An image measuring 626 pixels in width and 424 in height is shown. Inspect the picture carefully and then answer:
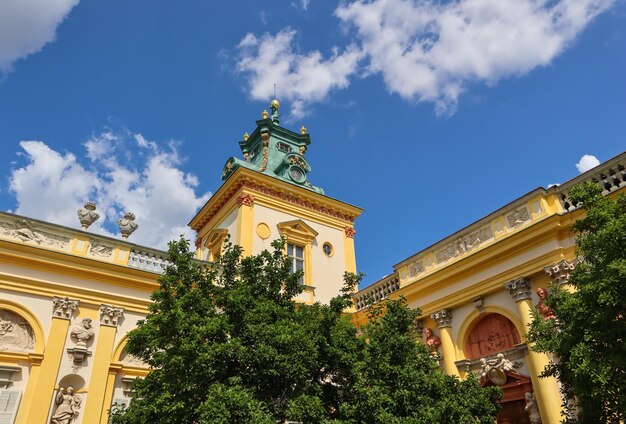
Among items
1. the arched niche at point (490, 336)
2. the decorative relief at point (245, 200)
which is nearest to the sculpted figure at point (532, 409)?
the arched niche at point (490, 336)

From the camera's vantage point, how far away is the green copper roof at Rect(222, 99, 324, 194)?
22484 millimetres

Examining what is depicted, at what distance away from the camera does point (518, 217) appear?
1335 cm

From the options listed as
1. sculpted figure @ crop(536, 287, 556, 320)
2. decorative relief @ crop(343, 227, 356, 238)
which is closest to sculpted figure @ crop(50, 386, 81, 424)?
sculpted figure @ crop(536, 287, 556, 320)

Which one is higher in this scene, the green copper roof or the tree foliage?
the green copper roof

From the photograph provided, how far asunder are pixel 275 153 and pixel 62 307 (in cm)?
1283

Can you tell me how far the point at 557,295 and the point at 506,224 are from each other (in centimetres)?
533

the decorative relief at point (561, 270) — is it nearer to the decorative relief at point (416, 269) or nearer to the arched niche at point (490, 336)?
the arched niche at point (490, 336)

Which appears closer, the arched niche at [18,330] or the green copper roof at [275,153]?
the arched niche at [18,330]

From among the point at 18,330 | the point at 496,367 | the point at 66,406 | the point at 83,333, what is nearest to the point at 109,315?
the point at 83,333

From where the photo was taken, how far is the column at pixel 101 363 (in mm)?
12952

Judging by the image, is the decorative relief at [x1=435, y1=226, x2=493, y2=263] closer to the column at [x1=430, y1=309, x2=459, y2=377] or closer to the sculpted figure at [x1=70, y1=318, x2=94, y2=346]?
the column at [x1=430, y1=309, x2=459, y2=377]

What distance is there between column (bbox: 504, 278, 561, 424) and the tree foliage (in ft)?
7.99

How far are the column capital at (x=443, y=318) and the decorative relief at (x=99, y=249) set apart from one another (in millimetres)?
10695

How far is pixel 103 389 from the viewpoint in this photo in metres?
13.3
